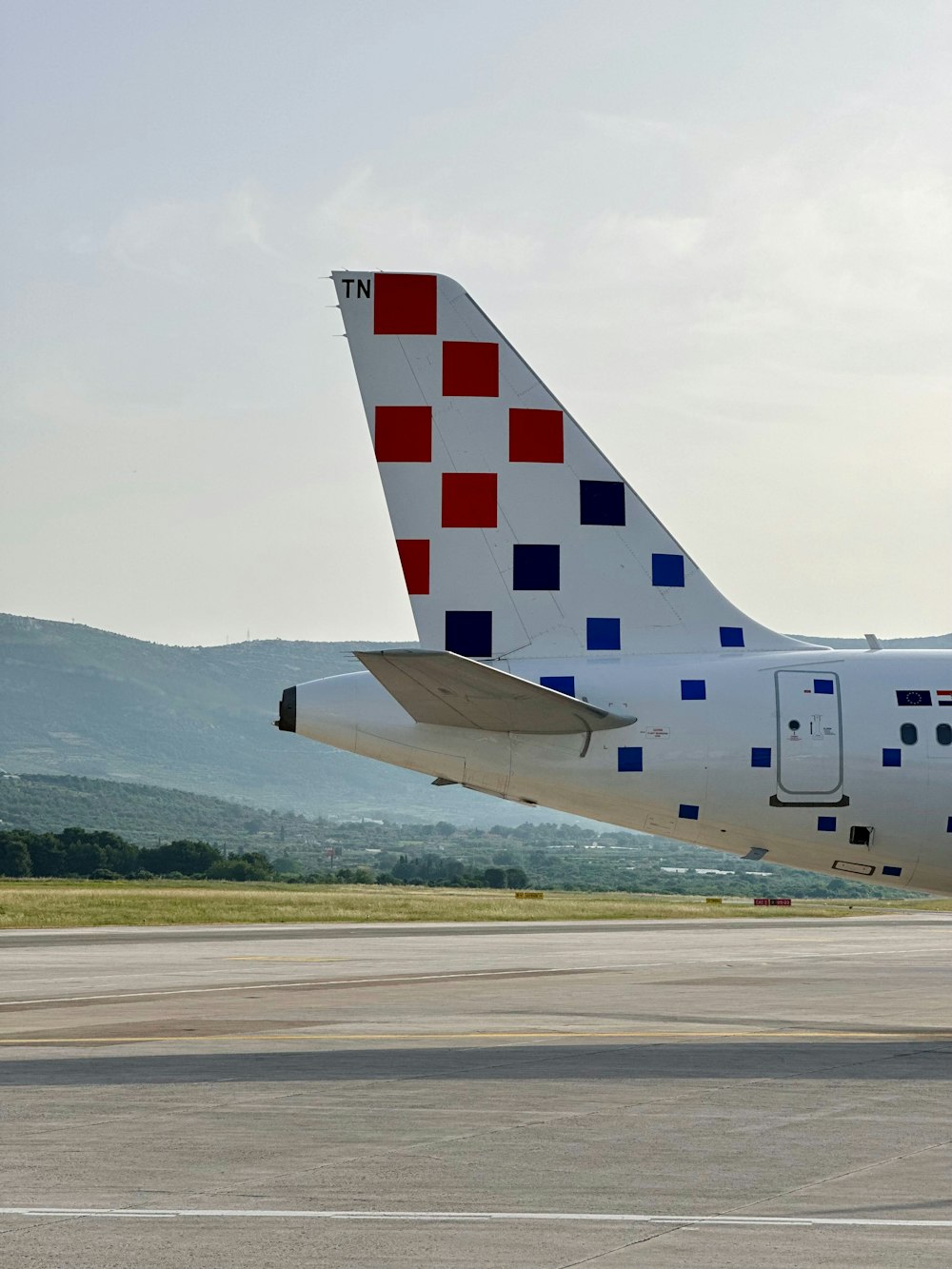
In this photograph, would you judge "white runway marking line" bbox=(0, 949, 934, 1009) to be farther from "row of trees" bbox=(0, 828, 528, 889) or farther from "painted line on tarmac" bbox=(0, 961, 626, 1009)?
"row of trees" bbox=(0, 828, 528, 889)

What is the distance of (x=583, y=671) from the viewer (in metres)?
21.0

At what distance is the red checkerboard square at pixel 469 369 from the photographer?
21625mm

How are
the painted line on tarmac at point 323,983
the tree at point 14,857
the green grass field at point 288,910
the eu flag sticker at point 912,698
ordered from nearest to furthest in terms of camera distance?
the eu flag sticker at point 912,698, the painted line on tarmac at point 323,983, the green grass field at point 288,910, the tree at point 14,857

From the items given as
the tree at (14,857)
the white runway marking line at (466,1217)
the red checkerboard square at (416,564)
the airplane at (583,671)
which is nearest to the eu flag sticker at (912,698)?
the airplane at (583,671)

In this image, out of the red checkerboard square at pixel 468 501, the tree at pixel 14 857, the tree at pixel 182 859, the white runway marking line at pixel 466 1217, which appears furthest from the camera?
the tree at pixel 182 859

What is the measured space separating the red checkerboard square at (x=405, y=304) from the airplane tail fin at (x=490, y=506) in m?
0.02

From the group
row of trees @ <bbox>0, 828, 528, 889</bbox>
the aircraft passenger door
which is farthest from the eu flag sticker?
row of trees @ <bbox>0, 828, 528, 889</bbox>

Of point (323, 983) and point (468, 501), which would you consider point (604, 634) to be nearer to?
point (468, 501)

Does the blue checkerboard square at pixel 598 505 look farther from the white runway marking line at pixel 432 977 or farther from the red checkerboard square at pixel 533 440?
the white runway marking line at pixel 432 977

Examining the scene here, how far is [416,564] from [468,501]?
3.41 feet

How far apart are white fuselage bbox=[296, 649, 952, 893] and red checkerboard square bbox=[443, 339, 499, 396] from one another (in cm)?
399

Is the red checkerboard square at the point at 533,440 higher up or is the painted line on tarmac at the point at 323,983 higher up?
the red checkerboard square at the point at 533,440

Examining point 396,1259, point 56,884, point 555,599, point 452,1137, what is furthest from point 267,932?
point 56,884

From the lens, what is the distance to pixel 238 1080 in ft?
56.4
